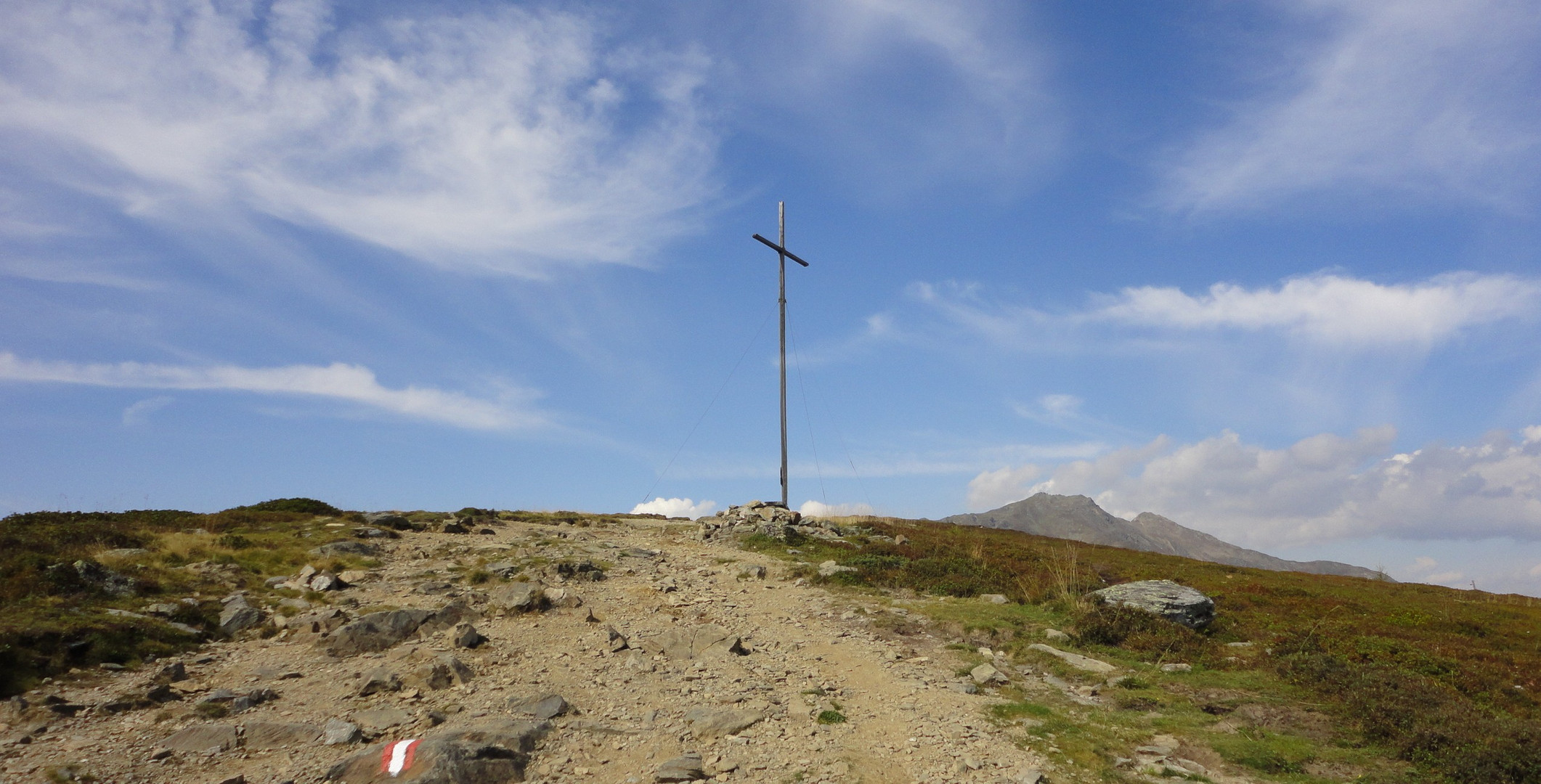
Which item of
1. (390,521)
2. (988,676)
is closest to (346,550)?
(390,521)

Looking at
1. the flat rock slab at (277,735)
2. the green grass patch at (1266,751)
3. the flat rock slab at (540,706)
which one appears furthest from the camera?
the flat rock slab at (540,706)

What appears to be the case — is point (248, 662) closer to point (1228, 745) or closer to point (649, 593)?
point (649, 593)

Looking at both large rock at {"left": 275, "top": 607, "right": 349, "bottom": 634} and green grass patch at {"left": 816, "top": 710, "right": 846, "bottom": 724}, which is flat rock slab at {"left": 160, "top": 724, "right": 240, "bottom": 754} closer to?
large rock at {"left": 275, "top": 607, "right": 349, "bottom": 634}

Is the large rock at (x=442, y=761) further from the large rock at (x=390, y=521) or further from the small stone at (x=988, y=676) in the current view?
the large rock at (x=390, y=521)

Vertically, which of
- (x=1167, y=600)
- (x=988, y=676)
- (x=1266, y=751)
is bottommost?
(x=1266, y=751)

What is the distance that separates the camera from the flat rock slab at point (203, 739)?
10930 mm

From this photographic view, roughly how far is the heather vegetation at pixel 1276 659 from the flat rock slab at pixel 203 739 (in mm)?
11872

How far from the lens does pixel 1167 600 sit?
63.9 feet

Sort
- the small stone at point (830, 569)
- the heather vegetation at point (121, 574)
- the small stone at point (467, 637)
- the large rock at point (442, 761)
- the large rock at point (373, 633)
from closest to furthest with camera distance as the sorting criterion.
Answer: the large rock at point (442, 761) < the heather vegetation at point (121, 574) < the large rock at point (373, 633) < the small stone at point (467, 637) < the small stone at point (830, 569)

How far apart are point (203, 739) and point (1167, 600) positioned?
786 inches

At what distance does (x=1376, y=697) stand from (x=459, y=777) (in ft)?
49.0

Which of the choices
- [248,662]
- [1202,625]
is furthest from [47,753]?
[1202,625]

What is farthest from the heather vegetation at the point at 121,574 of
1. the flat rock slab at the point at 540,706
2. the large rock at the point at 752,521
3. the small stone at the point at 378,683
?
the large rock at the point at 752,521

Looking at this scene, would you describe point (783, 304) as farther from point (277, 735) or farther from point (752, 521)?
point (277, 735)
